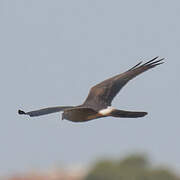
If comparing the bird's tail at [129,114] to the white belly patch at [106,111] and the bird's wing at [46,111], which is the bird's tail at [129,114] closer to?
the white belly patch at [106,111]

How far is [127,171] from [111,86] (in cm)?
5982

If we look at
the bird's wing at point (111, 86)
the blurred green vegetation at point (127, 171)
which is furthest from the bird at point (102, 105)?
the blurred green vegetation at point (127, 171)

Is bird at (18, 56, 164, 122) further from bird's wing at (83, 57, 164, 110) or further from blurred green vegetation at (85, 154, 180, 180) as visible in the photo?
blurred green vegetation at (85, 154, 180, 180)

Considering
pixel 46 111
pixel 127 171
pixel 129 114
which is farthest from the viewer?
pixel 127 171

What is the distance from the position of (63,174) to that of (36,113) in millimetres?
73959

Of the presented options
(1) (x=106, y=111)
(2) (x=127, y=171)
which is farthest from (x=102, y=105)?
(2) (x=127, y=171)

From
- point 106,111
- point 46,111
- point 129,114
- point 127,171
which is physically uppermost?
point 46,111

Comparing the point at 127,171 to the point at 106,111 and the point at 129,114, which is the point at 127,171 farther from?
the point at 106,111

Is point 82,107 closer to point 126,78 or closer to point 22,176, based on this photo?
point 126,78

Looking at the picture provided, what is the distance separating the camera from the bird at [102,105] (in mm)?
16359

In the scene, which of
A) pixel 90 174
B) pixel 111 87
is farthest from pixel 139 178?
pixel 111 87

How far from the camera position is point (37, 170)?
90875 mm

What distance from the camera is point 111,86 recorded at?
17969 mm

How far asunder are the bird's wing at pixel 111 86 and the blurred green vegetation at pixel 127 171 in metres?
57.4
